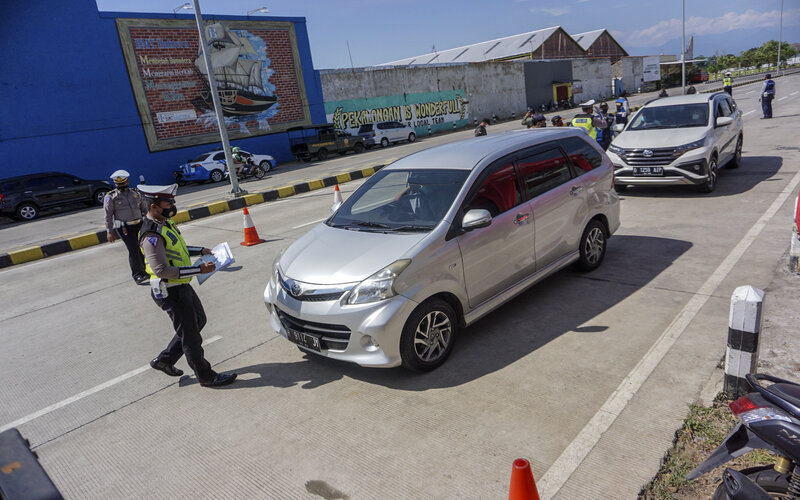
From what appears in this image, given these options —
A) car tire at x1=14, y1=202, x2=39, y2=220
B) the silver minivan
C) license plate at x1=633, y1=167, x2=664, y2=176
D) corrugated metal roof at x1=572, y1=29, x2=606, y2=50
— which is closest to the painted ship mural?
car tire at x1=14, y1=202, x2=39, y2=220

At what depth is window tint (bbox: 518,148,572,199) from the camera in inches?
204

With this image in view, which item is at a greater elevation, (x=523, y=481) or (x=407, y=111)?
(x=407, y=111)

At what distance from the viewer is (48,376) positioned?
511 centimetres

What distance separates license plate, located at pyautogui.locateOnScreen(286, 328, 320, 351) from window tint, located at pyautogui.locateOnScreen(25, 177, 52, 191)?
19381 mm

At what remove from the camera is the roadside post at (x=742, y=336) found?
10.6 ft

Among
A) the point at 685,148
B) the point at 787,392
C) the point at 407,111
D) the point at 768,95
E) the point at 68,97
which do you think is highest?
the point at 68,97

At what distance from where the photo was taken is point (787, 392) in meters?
2.13

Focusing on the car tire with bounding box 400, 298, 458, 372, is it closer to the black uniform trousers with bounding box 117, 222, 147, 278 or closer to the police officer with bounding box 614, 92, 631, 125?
the black uniform trousers with bounding box 117, 222, 147, 278

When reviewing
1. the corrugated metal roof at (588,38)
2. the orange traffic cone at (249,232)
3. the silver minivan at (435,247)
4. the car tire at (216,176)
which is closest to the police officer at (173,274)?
the silver minivan at (435,247)

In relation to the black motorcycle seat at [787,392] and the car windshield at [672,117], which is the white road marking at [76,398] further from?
the car windshield at [672,117]

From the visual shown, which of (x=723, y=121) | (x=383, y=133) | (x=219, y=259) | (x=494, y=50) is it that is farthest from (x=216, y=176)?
(x=494, y=50)

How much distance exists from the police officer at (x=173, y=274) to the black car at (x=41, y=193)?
1806cm

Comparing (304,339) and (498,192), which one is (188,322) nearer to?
(304,339)

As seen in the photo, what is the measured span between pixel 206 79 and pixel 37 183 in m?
11.1
